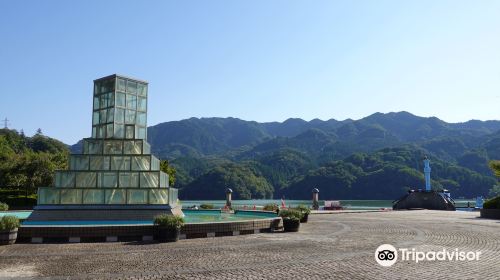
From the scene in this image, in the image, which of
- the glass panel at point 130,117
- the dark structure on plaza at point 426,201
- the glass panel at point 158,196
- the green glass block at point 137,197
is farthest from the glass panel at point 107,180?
the dark structure on plaza at point 426,201

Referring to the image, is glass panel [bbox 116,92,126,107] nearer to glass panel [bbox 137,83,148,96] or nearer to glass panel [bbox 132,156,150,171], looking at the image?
glass panel [bbox 137,83,148,96]

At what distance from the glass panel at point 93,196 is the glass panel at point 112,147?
11.3ft

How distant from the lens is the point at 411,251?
51.5ft

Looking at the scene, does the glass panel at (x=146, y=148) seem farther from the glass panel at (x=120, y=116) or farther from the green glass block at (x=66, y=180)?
the green glass block at (x=66, y=180)

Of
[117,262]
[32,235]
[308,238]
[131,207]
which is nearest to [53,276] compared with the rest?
[117,262]

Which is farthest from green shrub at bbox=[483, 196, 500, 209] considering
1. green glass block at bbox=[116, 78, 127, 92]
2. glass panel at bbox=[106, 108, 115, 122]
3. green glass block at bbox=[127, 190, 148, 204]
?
glass panel at bbox=[106, 108, 115, 122]

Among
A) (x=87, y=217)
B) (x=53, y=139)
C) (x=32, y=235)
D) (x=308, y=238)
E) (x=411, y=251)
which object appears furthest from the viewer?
(x=53, y=139)

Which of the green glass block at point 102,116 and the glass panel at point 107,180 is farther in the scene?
the green glass block at point 102,116

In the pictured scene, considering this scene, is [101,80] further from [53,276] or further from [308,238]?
[53,276]

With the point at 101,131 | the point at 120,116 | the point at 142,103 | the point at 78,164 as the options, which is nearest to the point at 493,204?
the point at 142,103

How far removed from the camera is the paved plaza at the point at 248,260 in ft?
38.4

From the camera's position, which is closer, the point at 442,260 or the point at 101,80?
the point at 442,260

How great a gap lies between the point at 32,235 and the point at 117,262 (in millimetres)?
7442

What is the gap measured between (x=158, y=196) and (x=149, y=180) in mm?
1358
